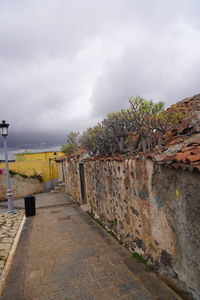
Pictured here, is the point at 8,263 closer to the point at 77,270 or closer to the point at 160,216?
the point at 77,270

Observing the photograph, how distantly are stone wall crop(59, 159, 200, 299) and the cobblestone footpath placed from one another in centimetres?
265

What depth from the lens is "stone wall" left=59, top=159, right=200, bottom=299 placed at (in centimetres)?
230

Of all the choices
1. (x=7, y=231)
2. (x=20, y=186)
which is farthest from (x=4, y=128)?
(x=20, y=186)

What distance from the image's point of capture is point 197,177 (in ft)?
7.07

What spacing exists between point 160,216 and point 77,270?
189 centimetres

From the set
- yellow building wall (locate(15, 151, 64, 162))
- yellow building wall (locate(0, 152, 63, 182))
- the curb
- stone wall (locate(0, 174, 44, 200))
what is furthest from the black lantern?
yellow building wall (locate(15, 151, 64, 162))

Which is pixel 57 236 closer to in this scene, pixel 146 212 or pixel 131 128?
pixel 146 212

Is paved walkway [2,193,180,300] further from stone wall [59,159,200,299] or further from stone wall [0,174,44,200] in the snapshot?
stone wall [0,174,44,200]

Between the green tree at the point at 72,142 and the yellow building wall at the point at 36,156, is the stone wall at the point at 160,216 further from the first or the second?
the yellow building wall at the point at 36,156

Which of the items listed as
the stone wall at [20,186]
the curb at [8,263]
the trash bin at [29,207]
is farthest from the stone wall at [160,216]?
the stone wall at [20,186]

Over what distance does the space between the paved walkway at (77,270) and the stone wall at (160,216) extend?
0.32m

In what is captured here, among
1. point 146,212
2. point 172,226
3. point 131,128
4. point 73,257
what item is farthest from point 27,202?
point 172,226

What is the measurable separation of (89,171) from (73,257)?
10.0ft

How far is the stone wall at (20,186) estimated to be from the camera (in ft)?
40.1
